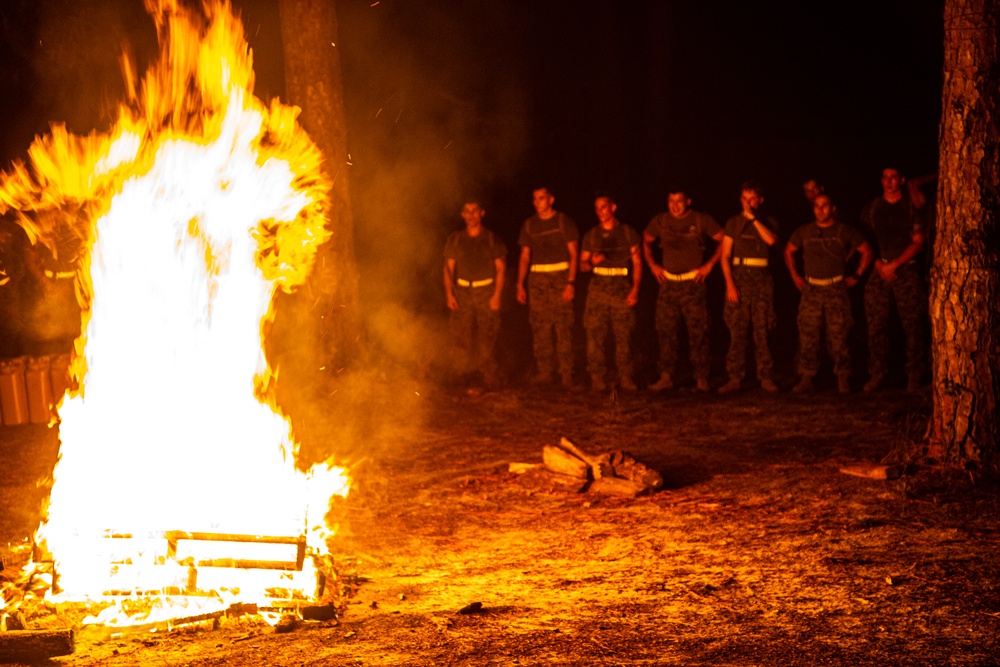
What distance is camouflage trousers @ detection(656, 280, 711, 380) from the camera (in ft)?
39.6

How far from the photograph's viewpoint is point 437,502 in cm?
805

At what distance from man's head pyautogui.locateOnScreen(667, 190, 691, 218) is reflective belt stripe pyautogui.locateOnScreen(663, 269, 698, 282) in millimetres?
648

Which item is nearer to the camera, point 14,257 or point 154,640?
point 154,640

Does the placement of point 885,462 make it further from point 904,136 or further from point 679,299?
point 904,136

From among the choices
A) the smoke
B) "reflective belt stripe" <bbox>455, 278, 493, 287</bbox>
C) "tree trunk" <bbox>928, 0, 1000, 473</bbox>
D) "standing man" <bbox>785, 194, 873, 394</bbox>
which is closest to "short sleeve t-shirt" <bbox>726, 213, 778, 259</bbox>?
"standing man" <bbox>785, 194, 873, 394</bbox>

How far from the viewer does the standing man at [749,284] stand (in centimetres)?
1171

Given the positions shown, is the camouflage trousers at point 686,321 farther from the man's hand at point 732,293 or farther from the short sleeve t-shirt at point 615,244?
the short sleeve t-shirt at point 615,244

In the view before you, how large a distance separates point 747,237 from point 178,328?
6.93m

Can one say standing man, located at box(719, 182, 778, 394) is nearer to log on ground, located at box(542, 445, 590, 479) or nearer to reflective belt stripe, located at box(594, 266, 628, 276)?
reflective belt stripe, located at box(594, 266, 628, 276)

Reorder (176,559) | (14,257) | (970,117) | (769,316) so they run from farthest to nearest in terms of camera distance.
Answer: (14,257) < (769,316) < (970,117) < (176,559)

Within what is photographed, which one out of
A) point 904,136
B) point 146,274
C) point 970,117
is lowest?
point 146,274

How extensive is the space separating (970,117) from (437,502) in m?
4.95

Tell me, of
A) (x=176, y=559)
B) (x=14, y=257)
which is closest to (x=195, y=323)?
(x=176, y=559)

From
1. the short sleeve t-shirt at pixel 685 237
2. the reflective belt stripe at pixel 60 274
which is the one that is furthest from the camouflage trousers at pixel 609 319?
the reflective belt stripe at pixel 60 274
